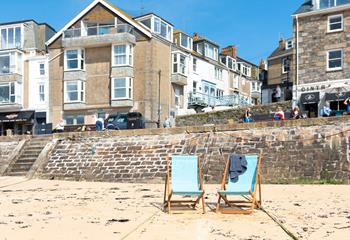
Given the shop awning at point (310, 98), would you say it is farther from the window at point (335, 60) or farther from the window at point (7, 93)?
the window at point (7, 93)

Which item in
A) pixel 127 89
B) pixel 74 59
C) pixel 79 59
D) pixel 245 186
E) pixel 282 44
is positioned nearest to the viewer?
pixel 245 186

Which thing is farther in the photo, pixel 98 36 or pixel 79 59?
pixel 79 59

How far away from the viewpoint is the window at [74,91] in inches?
1480

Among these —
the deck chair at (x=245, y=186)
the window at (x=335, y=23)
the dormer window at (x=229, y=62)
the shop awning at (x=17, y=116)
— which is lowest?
the deck chair at (x=245, y=186)

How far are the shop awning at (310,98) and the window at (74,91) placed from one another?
1800cm

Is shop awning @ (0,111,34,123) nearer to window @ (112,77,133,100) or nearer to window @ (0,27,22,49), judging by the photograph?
window @ (0,27,22,49)

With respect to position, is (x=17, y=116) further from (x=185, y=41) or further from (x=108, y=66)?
(x=185, y=41)

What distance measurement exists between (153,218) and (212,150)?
354 inches

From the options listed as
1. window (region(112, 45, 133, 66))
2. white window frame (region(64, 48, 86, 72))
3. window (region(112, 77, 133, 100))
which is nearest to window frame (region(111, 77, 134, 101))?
window (region(112, 77, 133, 100))

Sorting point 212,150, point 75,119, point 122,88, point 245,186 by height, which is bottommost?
point 245,186

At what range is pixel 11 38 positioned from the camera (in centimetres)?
4291

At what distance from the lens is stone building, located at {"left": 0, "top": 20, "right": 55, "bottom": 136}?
41.1 m

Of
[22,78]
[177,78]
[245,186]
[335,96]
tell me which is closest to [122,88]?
[177,78]

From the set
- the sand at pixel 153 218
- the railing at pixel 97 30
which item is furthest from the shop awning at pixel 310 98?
the sand at pixel 153 218
